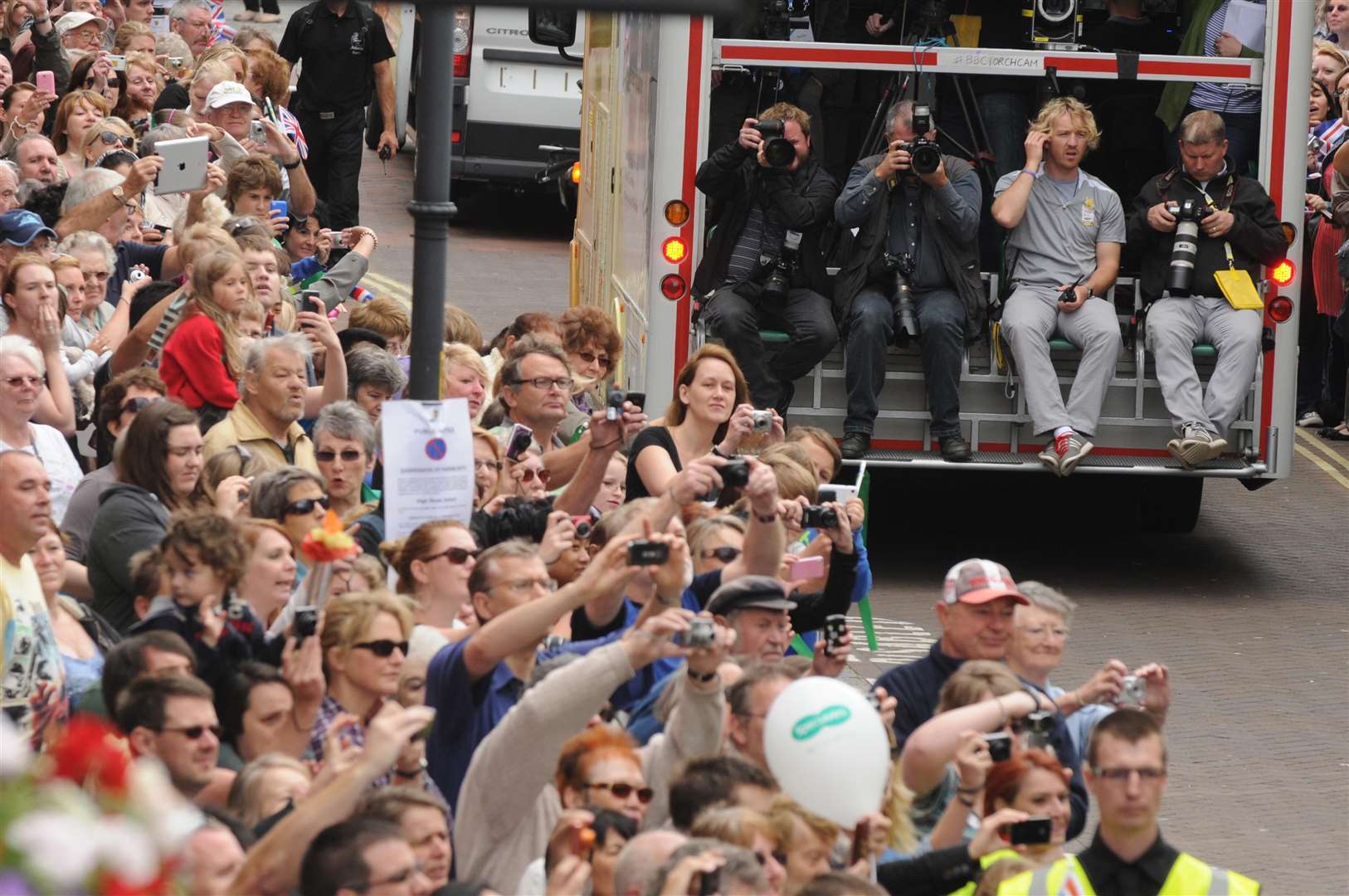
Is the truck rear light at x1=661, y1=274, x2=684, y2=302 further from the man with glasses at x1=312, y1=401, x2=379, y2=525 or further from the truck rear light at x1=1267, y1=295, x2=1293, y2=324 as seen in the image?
the man with glasses at x1=312, y1=401, x2=379, y2=525

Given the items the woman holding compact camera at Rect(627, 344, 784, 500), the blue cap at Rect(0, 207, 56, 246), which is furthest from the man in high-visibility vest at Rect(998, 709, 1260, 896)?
the blue cap at Rect(0, 207, 56, 246)

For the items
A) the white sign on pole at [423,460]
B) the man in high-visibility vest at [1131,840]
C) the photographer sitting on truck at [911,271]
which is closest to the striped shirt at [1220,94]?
the photographer sitting on truck at [911,271]

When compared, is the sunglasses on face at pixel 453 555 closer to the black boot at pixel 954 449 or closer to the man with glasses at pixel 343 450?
the man with glasses at pixel 343 450

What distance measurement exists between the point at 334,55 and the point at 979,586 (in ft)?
37.4

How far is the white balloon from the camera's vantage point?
5.53m

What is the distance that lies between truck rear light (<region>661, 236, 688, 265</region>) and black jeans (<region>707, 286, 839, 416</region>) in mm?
278

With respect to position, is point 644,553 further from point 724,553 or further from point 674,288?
point 674,288

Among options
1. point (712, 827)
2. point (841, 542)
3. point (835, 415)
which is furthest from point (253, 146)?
point (712, 827)

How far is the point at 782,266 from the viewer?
12.0m

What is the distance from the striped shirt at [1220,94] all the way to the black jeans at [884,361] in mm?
1970

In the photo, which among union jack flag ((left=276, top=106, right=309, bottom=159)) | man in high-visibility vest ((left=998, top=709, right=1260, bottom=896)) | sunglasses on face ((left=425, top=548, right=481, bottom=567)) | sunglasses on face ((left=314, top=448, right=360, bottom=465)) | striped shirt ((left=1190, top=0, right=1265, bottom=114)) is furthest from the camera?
union jack flag ((left=276, top=106, right=309, bottom=159))

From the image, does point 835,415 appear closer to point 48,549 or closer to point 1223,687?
point 1223,687

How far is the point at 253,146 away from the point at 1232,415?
5.92m

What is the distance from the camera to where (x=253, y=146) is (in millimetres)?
13562
